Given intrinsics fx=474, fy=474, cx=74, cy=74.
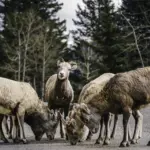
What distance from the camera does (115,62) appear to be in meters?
47.3

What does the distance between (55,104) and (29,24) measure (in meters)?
37.2

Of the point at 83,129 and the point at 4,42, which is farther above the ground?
the point at 4,42

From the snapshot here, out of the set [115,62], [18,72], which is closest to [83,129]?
[115,62]

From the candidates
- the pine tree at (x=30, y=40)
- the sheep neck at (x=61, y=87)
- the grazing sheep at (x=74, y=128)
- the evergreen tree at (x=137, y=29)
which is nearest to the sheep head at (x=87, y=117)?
the grazing sheep at (x=74, y=128)

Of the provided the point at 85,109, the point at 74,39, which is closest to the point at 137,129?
the point at 85,109

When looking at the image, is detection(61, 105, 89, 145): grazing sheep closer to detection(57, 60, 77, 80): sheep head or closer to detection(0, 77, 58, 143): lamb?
detection(0, 77, 58, 143): lamb

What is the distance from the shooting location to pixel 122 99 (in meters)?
13.0

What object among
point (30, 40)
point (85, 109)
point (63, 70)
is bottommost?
point (85, 109)

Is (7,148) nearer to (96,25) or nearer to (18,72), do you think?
(18,72)

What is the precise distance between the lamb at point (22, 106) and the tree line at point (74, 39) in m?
28.6

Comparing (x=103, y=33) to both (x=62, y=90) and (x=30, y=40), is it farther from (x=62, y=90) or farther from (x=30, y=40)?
(x=62, y=90)

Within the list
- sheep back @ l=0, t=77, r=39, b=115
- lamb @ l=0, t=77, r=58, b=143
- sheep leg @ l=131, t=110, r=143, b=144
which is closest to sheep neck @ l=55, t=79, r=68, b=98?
lamb @ l=0, t=77, r=58, b=143

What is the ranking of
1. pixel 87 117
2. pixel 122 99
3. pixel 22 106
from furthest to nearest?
pixel 22 106 < pixel 87 117 < pixel 122 99

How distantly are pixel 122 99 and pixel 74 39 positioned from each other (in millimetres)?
46073
